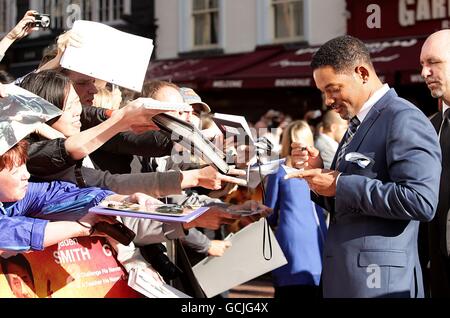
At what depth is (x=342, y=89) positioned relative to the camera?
2.83 metres

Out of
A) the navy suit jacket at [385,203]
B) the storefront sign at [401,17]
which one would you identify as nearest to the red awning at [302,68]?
the storefront sign at [401,17]

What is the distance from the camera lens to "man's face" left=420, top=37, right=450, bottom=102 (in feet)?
11.5

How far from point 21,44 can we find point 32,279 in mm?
15499

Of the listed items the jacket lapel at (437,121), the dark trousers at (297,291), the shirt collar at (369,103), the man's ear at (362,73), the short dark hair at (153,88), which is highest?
the man's ear at (362,73)

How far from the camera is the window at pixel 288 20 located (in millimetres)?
13391

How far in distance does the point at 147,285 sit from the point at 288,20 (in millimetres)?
11201

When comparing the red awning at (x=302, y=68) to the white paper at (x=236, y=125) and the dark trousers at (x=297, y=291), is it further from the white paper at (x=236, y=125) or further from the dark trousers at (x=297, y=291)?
the white paper at (x=236, y=125)

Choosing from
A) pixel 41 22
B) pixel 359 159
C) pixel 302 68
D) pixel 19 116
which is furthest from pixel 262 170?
pixel 302 68

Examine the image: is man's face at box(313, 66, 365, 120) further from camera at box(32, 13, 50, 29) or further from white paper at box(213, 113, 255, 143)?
camera at box(32, 13, 50, 29)

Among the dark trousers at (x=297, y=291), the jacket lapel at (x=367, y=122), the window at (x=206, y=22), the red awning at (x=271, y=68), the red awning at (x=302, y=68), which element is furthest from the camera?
the window at (x=206, y=22)

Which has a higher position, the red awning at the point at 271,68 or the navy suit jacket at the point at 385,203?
the red awning at the point at 271,68

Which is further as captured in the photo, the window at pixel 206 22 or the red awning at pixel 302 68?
the window at pixel 206 22

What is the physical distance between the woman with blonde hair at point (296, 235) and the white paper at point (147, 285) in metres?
1.99

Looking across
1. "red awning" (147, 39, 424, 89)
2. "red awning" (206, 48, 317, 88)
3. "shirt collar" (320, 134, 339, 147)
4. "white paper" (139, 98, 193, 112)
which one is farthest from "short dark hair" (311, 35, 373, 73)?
"red awning" (206, 48, 317, 88)
